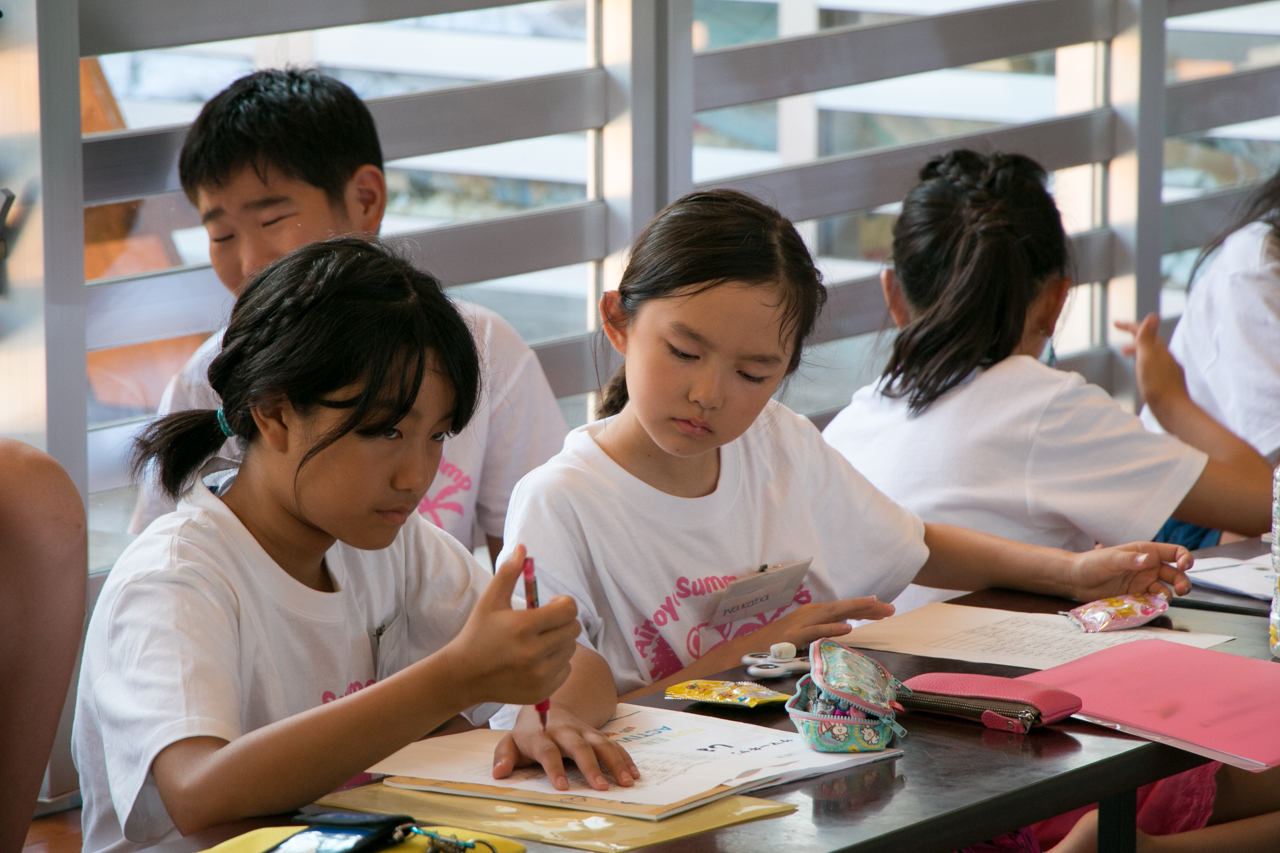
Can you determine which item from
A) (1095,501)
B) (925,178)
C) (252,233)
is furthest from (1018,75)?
(252,233)

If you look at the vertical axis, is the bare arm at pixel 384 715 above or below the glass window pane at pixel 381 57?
below

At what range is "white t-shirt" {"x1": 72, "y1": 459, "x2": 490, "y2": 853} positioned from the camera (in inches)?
47.8

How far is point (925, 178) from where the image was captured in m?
2.47

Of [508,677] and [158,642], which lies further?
[158,642]

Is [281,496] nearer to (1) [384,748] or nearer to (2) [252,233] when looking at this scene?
(1) [384,748]

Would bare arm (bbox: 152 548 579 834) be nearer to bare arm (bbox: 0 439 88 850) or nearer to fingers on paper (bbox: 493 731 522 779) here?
fingers on paper (bbox: 493 731 522 779)

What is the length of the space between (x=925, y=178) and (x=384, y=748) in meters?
1.68

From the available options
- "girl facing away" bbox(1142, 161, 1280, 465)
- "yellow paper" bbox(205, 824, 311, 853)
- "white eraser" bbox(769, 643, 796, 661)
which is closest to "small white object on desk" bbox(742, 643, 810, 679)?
"white eraser" bbox(769, 643, 796, 661)

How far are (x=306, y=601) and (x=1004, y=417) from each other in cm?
118

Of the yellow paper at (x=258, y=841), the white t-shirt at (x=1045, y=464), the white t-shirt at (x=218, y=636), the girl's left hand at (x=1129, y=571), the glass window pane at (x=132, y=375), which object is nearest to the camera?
the yellow paper at (x=258, y=841)

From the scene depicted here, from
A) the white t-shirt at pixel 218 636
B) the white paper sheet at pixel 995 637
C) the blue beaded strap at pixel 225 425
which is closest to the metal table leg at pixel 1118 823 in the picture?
the white paper sheet at pixel 995 637

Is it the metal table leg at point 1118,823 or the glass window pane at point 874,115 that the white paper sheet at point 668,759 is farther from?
the glass window pane at point 874,115

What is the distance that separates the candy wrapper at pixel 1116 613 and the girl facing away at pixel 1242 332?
1070 mm

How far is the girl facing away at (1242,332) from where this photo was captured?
2.87 metres
